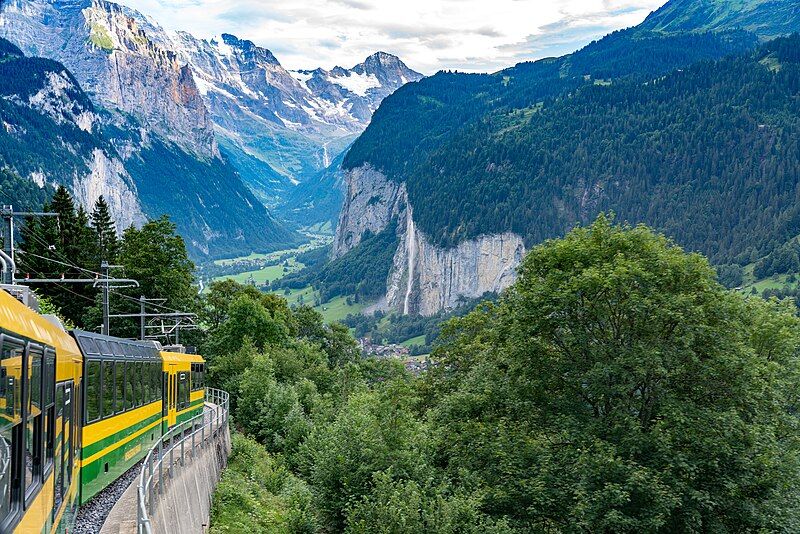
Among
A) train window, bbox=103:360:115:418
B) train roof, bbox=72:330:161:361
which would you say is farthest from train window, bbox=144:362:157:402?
train window, bbox=103:360:115:418

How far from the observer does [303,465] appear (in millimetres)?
39844

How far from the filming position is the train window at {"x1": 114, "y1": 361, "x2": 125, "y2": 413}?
20925mm

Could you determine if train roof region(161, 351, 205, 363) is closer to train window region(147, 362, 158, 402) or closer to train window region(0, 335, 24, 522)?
train window region(147, 362, 158, 402)

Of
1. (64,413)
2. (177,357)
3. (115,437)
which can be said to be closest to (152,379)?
(177,357)

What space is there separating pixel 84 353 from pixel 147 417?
8711 millimetres

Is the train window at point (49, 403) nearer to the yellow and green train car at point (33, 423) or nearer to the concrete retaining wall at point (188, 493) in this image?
the yellow and green train car at point (33, 423)

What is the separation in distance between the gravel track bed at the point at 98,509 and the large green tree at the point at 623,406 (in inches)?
497

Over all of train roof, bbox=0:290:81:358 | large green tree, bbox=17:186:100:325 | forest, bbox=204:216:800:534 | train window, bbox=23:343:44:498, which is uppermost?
large green tree, bbox=17:186:100:325

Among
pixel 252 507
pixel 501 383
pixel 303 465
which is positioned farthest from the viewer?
pixel 303 465

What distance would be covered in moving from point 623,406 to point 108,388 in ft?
63.4

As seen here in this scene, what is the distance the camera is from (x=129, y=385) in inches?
896

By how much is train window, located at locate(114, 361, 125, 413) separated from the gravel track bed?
217 cm

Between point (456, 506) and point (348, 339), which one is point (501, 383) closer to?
point (456, 506)

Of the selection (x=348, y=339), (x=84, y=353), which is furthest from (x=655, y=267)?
(x=348, y=339)
